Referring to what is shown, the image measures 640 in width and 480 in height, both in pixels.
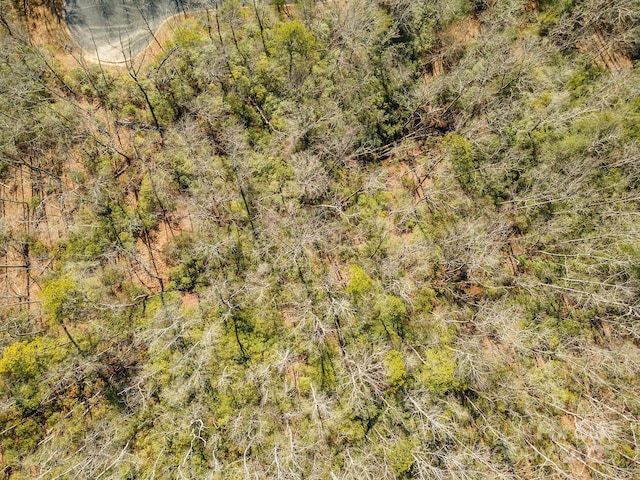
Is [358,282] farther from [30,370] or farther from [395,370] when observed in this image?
[30,370]

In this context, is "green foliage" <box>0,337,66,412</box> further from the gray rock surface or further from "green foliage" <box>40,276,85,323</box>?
the gray rock surface

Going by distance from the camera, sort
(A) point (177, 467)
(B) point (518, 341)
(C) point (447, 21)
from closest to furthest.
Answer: (A) point (177, 467) → (B) point (518, 341) → (C) point (447, 21)

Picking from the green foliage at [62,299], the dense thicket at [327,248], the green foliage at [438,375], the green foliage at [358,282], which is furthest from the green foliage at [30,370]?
the green foliage at [438,375]

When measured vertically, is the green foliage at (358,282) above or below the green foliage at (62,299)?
below

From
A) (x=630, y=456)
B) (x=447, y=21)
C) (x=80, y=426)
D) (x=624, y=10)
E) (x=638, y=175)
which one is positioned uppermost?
(x=447, y=21)

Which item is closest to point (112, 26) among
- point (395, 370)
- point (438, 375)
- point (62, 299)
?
point (62, 299)

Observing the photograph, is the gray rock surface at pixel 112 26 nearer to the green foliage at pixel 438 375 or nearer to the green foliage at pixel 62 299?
the green foliage at pixel 62 299

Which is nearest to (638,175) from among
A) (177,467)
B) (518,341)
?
(518,341)

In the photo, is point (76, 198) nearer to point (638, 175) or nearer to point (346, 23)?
point (346, 23)

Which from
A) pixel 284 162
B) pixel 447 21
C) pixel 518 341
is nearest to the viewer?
pixel 518 341
